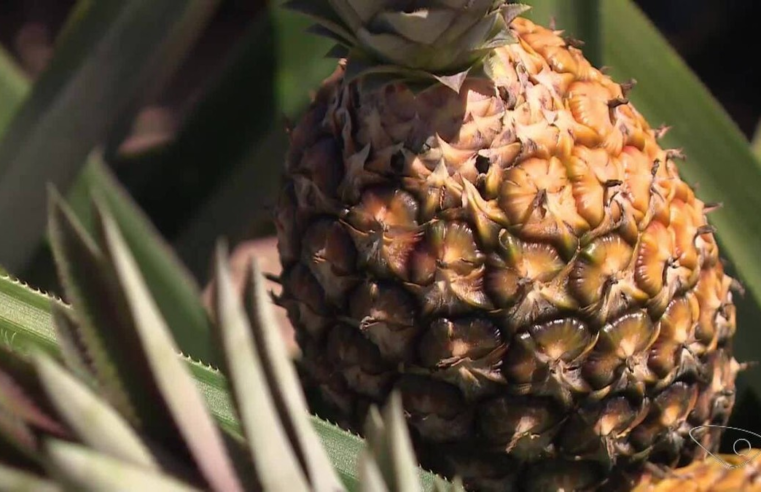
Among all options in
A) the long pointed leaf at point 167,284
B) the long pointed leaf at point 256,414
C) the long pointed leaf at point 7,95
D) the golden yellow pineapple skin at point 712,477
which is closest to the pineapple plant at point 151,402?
the long pointed leaf at point 256,414

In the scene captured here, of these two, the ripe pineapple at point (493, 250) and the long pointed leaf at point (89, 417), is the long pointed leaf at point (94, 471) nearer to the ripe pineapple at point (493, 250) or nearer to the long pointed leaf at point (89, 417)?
the long pointed leaf at point (89, 417)

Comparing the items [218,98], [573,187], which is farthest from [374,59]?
[218,98]

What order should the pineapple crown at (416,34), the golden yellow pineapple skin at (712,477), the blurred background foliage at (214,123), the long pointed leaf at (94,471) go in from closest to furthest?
the long pointed leaf at (94,471)
the pineapple crown at (416,34)
the golden yellow pineapple skin at (712,477)
the blurred background foliage at (214,123)

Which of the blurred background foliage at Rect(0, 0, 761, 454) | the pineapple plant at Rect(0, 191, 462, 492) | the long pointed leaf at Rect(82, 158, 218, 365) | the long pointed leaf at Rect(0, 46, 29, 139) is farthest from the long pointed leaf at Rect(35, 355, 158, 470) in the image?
the long pointed leaf at Rect(0, 46, 29, 139)

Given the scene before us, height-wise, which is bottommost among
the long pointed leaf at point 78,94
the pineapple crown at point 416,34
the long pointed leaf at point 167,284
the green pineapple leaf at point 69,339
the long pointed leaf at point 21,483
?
the long pointed leaf at point 167,284

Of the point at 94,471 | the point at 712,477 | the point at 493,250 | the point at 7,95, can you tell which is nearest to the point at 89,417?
the point at 94,471

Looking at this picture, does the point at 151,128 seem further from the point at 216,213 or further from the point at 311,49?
the point at 311,49

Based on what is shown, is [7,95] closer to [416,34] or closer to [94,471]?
[416,34]
